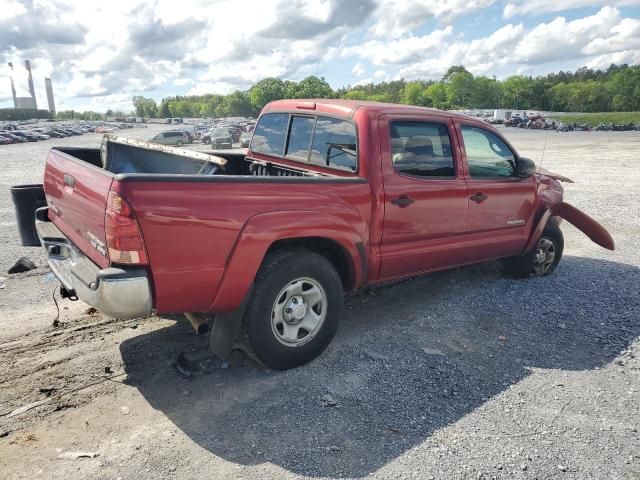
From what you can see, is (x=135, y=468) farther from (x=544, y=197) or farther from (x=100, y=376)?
(x=544, y=197)

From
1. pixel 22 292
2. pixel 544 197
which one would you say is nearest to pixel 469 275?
pixel 544 197

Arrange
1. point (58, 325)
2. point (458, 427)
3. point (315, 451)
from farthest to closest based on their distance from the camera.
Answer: point (58, 325) < point (458, 427) < point (315, 451)

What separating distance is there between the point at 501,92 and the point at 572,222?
5025 inches

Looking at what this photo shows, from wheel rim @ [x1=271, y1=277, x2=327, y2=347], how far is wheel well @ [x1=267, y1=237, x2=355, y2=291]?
0.92ft

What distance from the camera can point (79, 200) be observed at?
131 inches

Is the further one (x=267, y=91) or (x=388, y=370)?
(x=267, y=91)

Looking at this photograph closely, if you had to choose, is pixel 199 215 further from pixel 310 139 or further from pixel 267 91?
pixel 267 91

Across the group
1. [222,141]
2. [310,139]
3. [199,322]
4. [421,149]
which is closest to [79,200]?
[199,322]

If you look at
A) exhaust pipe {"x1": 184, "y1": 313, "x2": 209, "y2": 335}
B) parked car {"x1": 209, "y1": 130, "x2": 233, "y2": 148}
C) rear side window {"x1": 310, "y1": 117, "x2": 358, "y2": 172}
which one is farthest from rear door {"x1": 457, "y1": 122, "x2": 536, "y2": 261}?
parked car {"x1": 209, "y1": 130, "x2": 233, "y2": 148}

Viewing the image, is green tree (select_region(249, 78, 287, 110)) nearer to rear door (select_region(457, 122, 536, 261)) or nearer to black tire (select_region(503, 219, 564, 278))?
black tire (select_region(503, 219, 564, 278))

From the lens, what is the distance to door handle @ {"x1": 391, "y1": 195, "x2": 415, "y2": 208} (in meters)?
4.02

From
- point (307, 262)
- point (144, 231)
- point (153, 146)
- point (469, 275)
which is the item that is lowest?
point (469, 275)

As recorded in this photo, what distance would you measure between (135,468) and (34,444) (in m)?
0.69

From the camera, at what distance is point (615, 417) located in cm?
324
